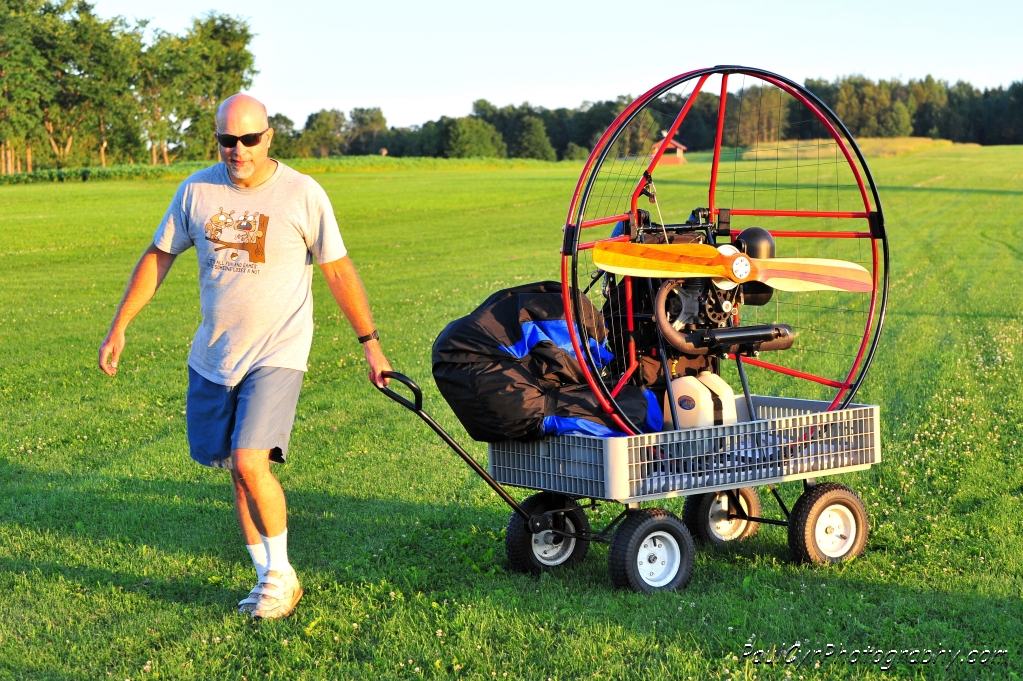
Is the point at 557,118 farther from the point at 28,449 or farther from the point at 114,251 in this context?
the point at 28,449

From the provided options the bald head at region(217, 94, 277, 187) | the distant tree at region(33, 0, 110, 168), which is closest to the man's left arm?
the bald head at region(217, 94, 277, 187)

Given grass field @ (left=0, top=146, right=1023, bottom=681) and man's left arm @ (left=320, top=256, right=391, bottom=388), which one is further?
man's left arm @ (left=320, top=256, right=391, bottom=388)

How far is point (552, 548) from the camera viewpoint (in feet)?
18.9

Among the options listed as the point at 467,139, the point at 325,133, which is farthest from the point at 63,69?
the point at 467,139

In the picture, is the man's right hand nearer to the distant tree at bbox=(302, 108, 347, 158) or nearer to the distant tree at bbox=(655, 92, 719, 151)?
the distant tree at bbox=(655, 92, 719, 151)

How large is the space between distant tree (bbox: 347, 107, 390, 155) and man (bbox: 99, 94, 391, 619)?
4714 inches

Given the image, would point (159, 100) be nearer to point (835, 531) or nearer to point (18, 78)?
point (18, 78)

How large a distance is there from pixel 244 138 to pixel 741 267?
243 centimetres

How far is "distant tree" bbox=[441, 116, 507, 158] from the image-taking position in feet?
374

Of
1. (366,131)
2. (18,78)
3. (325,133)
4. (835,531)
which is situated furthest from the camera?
(366,131)

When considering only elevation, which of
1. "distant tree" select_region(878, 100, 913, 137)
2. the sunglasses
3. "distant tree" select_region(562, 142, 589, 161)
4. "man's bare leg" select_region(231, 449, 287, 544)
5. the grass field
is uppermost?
"distant tree" select_region(878, 100, 913, 137)

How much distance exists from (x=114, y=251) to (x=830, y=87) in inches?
2270

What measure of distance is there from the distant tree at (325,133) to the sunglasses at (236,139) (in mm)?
100229

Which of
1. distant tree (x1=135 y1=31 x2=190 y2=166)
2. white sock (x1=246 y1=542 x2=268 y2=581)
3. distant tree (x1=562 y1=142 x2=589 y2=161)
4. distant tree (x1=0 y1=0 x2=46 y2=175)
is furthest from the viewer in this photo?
distant tree (x1=562 y1=142 x2=589 y2=161)
